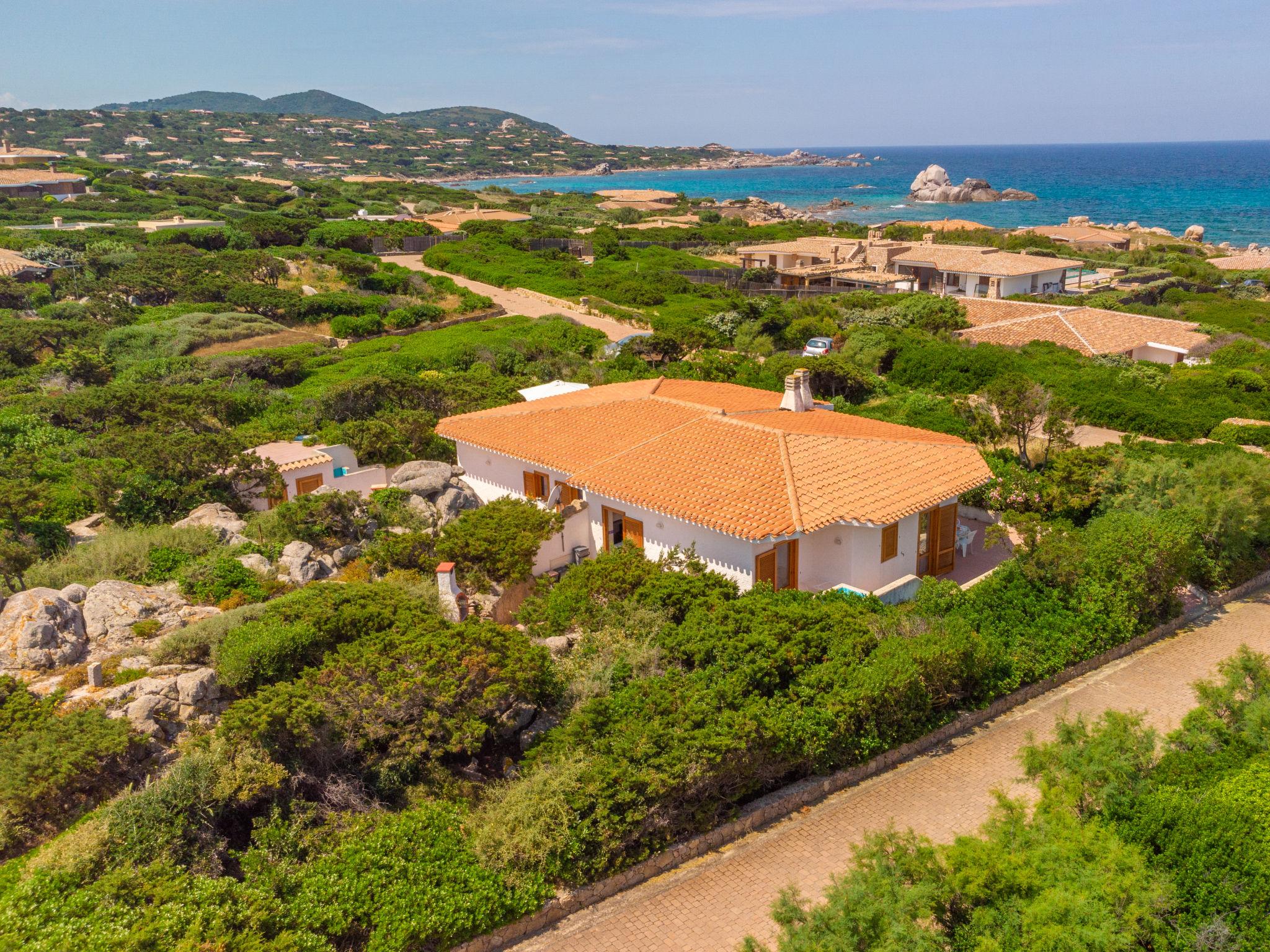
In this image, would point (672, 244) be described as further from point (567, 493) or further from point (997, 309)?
point (567, 493)

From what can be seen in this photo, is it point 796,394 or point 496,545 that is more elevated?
point 796,394

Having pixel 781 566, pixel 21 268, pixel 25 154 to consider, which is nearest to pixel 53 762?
pixel 781 566

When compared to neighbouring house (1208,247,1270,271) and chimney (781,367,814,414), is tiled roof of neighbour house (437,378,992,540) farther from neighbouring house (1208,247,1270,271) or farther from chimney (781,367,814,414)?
neighbouring house (1208,247,1270,271)

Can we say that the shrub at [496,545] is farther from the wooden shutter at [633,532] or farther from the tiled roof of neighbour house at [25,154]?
the tiled roof of neighbour house at [25,154]

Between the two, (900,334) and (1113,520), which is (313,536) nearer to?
(1113,520)

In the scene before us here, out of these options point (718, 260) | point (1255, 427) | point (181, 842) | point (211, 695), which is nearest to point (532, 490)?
point (211, 695)

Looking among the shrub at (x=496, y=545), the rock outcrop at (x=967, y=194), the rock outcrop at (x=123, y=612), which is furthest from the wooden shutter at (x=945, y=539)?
the rock outcrop at (x=967, y=194)
